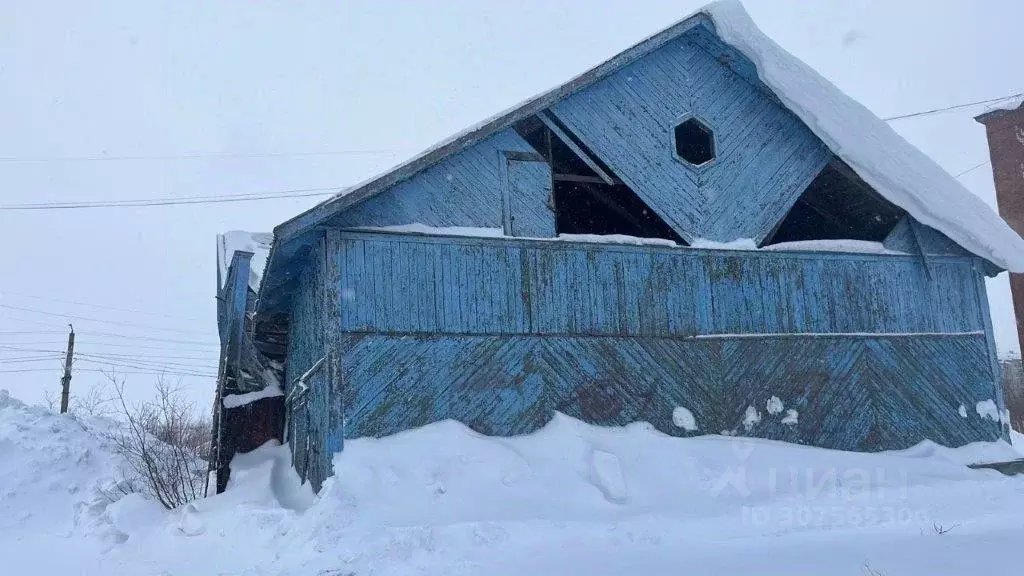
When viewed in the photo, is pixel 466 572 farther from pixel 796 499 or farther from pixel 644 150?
pixel 644 150

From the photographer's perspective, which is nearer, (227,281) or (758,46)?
(758,46)

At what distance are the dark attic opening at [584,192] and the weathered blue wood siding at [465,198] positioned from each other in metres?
0.66

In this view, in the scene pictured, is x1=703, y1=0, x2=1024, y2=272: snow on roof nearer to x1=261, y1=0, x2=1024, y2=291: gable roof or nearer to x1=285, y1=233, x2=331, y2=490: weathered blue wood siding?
x1=261, y1=0, x2=1024, y2=291: gable roof

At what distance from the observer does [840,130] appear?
12547mm

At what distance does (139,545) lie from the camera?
1171cm

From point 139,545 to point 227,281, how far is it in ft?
15.6

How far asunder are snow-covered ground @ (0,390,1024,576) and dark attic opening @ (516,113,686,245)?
12.0ft

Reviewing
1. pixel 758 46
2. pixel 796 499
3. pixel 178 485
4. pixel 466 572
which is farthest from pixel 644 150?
pixel 178 485

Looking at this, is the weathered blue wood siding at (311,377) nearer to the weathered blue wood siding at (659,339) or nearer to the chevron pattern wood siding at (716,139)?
the weathered blue wood siding at (659,339)

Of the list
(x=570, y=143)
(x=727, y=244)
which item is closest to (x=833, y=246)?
(x=727, y=244)

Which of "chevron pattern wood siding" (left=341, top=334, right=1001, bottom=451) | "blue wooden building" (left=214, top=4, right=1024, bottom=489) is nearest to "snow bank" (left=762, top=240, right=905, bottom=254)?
"blue wooden building" (left=214, top=4, right=1024, bottom=489)

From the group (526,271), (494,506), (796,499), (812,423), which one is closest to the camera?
(494,506)

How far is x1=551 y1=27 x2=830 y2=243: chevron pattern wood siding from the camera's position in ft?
39.7

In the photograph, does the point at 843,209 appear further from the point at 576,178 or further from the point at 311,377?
the point at 311,377
